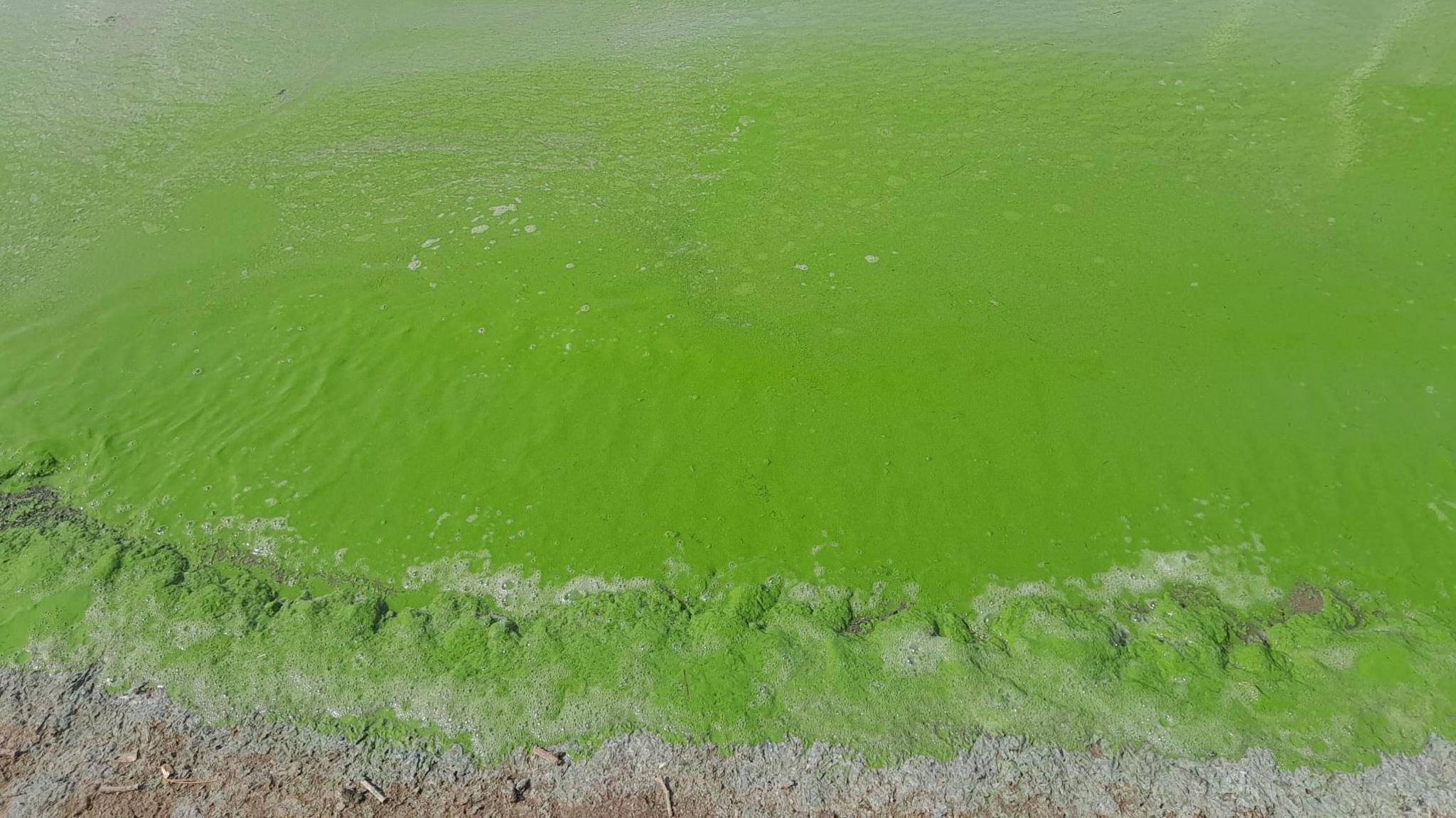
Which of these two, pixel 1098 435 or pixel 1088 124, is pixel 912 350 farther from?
pixel 1088 124

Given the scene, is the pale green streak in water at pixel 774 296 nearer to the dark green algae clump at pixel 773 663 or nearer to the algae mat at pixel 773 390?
the algae mat at pixel 773 390

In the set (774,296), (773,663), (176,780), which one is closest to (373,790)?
(176,780)

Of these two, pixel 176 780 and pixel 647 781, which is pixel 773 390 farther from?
pixel 176 780

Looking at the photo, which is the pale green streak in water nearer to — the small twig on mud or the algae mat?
the algae mat

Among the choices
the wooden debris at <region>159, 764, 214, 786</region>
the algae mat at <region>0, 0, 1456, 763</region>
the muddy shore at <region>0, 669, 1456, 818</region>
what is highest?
the algae mat at <region>0, 0, 1456, 763</region>

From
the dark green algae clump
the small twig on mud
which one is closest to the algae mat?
the dark green algae clump

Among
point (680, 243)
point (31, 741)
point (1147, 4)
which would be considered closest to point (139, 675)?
point (31, 741)
